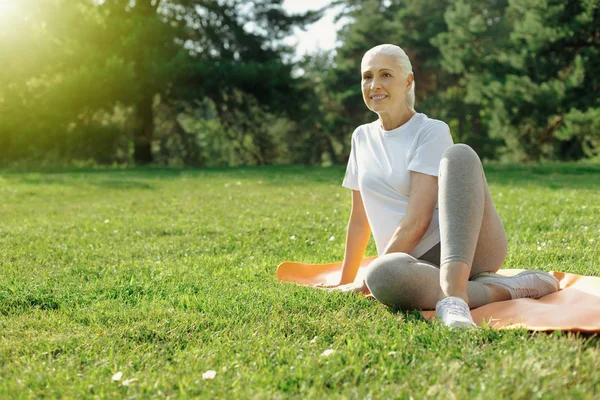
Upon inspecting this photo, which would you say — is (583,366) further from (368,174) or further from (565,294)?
(368,174)

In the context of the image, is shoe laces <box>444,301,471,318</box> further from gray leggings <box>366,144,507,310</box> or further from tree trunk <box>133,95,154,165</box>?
tree trunk <box>133,95,154,165</box>

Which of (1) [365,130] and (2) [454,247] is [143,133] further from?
(2) [454,247]

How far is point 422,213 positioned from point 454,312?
665 mm

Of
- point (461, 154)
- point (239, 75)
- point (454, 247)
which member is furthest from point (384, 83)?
point (239, 75)

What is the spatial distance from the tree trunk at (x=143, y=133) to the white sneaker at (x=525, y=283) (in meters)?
21.2

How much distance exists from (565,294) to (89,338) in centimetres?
250

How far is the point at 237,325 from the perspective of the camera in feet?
10.9

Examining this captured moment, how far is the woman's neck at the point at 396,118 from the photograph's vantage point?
3.75 m

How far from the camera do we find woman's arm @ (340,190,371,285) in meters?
4.21

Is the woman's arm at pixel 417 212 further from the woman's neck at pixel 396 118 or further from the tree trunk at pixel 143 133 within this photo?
the tree trunk at pixel 143 133

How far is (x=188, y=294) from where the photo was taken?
405 centimetres

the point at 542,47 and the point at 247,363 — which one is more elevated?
the point at 542,47

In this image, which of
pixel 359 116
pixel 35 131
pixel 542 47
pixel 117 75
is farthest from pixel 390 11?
pixel 35 131

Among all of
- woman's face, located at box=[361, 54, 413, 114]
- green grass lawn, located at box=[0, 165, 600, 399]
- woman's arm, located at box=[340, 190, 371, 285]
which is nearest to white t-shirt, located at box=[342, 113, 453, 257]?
woman's face, located at box=[361, 54, 413, 114]
